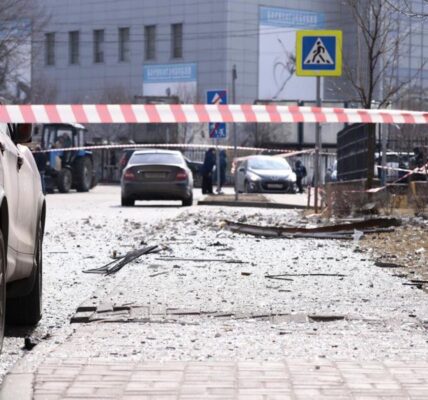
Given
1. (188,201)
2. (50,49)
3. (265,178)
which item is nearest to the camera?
(188,201)

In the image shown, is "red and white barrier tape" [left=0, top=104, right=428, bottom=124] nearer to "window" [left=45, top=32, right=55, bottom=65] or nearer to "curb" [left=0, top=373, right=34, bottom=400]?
"curb" [left=0, top=373, right=34, bottom=400]

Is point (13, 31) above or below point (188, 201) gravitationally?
above

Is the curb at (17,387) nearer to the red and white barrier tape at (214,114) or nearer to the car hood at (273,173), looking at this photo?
the red and white barrier tape at (214,114)

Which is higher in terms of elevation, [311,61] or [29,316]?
[311,61]

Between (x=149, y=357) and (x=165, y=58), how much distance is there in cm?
7886

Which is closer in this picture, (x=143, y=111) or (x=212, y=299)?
(x=212, y=299)

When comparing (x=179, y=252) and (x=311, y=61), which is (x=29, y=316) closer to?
(x=179, y=252)

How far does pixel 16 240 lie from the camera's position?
793cm

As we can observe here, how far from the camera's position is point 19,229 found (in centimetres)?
811

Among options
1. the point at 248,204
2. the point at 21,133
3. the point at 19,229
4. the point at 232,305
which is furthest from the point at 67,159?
the point at 19,229

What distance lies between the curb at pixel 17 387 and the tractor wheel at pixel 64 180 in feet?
127

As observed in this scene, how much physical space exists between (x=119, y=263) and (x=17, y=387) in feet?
20.9

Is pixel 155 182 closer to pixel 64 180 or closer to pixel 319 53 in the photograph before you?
pixel 319 53

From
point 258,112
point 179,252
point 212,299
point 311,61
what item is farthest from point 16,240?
point 311,61
